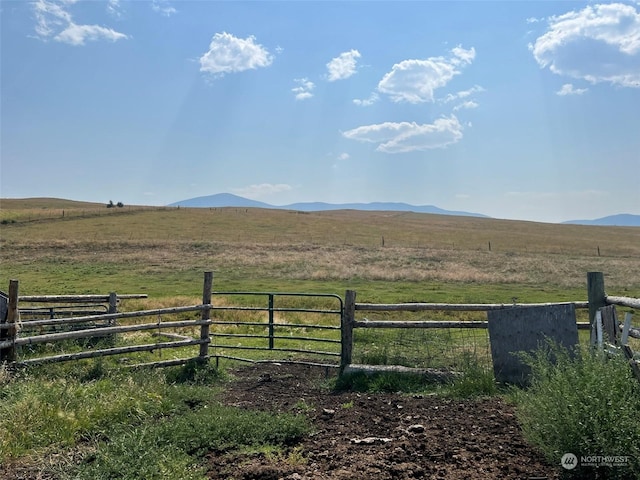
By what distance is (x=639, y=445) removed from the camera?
144 inches

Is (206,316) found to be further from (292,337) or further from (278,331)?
(278,331)

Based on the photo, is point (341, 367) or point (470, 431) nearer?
point (470, 431)

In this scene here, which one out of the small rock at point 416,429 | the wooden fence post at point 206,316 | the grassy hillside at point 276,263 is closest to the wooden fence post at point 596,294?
the small rock at point 416,429

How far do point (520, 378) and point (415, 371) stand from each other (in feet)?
4.68

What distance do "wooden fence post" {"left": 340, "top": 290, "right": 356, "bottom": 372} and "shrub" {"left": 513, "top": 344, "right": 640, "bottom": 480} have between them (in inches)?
157

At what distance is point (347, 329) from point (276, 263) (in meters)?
27.2

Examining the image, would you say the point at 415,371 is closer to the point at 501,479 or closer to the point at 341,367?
the point at 341,367

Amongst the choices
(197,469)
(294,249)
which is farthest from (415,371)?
(294,249)

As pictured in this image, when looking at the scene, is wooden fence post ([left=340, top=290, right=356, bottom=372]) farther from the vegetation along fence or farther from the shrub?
the shrub

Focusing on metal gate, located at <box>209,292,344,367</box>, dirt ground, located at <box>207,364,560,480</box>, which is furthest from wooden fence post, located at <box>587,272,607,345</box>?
metal gate, located at <box>209,292,344,367</box>

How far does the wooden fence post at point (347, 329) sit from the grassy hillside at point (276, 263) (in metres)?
13.9

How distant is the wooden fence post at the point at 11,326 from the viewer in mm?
7520

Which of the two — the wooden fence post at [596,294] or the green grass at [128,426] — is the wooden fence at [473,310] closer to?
the wooden fence post at [596,294]

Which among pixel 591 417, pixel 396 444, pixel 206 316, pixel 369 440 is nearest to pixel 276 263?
pixel 206 316
